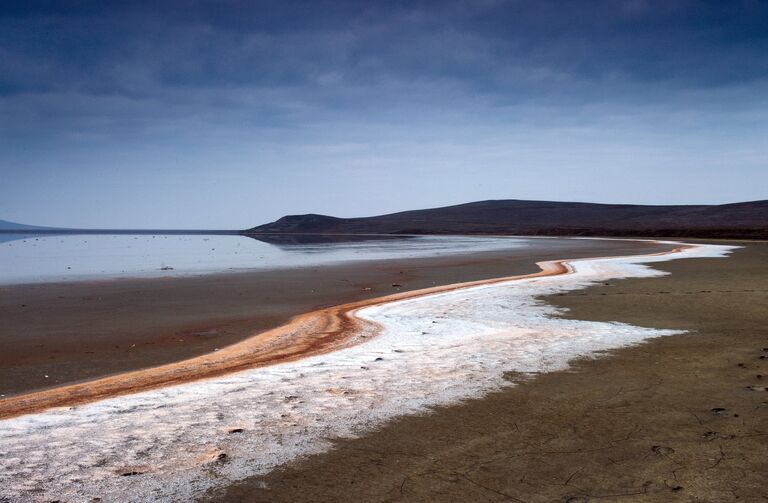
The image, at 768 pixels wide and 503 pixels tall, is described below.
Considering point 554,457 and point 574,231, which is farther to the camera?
point 574,231

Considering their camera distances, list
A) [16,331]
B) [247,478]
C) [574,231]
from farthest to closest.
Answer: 1. [574,231]
2. [16,331]
3. [247,478]

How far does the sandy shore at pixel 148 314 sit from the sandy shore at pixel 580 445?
209 inches

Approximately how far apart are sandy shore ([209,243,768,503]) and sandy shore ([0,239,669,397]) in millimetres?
5299

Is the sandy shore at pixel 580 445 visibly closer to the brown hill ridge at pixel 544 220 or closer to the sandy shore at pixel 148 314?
the sandy shore at pixel 148 314

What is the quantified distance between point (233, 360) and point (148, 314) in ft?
18.9

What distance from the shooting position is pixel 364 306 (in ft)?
48.6

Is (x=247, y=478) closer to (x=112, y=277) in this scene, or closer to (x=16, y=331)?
(x=16, y=331)

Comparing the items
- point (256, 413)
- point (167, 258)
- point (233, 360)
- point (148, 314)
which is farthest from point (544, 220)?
point (256, 413)

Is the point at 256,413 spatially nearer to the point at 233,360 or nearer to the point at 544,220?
the point at 233,360

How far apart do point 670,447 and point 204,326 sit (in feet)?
31.8

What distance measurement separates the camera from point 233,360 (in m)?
8.91

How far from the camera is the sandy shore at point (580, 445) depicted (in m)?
4.16

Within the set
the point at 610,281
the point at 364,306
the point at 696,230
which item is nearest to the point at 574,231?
the point at 696,230

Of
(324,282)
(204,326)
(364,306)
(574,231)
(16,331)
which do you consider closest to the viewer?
(16,331)
